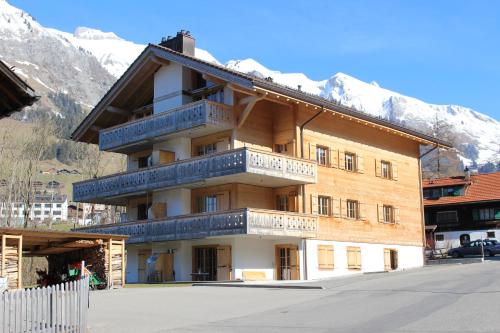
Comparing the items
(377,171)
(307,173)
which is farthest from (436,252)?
(307,173)

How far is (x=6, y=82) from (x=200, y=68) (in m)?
20.5

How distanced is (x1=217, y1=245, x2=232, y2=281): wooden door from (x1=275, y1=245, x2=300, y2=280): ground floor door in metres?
2.94

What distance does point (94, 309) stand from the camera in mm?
21219

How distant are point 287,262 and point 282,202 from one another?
131 inches

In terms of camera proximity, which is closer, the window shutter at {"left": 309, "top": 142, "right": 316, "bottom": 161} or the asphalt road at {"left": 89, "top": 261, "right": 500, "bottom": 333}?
the asphalt road at {"left": 89, "top": 261, "right": 500, "bottom": 333}

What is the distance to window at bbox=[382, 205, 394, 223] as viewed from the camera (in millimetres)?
43062

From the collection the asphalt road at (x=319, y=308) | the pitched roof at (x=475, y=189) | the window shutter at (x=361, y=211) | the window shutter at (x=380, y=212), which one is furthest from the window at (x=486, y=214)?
the asphalt road at (x=319, y=308)

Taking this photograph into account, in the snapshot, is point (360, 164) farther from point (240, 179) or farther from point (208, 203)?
point (208, 203)

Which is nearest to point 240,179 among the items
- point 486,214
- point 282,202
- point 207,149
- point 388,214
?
point 282,202

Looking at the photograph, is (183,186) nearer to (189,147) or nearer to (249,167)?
(189,147)

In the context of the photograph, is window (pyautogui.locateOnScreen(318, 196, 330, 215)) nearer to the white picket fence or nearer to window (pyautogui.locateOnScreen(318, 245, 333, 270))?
window (pyautogui.locateOnScreen(318, 245, 333, 270))

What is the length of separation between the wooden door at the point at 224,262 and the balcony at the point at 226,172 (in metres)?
3.54

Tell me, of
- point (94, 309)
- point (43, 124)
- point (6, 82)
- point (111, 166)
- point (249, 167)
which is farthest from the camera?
point (111, 166)

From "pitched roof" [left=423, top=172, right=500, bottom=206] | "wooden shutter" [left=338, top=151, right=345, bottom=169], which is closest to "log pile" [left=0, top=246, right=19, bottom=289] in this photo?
"wooden shutter" [left=338, top=151, right=345, bottom=169]
